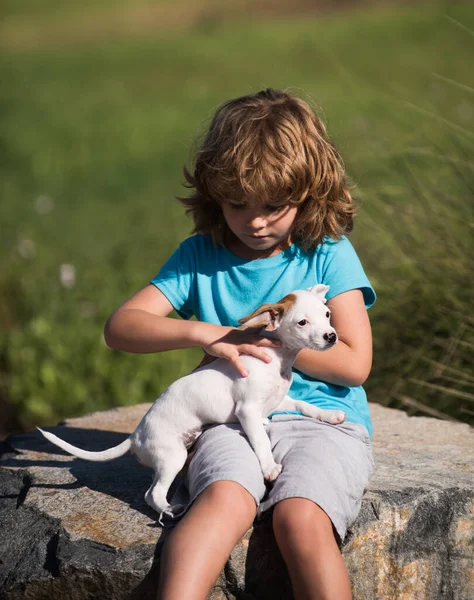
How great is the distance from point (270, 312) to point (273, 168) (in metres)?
0.53

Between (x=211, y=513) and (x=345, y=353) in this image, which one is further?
(x=345, y=353)

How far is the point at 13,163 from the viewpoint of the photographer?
13711mm

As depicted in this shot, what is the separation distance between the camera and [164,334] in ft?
9.56

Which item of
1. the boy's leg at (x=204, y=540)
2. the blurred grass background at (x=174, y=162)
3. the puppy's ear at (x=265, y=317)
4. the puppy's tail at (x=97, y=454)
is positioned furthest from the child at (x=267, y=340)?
the blurred grass background at (x=174, y=162)

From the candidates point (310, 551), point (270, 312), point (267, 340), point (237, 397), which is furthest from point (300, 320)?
point (310, 551)

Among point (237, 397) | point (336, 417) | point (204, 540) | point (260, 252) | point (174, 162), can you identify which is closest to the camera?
point (204, 540)

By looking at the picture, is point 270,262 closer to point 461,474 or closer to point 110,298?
point 461,474

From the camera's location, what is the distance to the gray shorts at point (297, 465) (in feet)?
8.43

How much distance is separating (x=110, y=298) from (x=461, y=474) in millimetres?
3791

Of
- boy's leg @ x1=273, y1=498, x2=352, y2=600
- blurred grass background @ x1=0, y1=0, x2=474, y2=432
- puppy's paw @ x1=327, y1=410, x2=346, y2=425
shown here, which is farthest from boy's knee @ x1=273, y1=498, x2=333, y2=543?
blurred grass background @ x1=0, y1=0, x2=474, y2=432

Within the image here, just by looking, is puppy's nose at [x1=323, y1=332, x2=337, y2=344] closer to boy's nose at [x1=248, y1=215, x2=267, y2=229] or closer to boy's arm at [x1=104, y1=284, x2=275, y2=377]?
boy's arm at [x1=104, y1=284, x2=275, y2=377]

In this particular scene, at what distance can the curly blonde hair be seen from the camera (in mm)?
2902

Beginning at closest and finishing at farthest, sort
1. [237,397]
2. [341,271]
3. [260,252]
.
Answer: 1. [237,397]
2. [341,271]
3. [260,252]

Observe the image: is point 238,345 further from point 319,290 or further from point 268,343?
point 319,290
